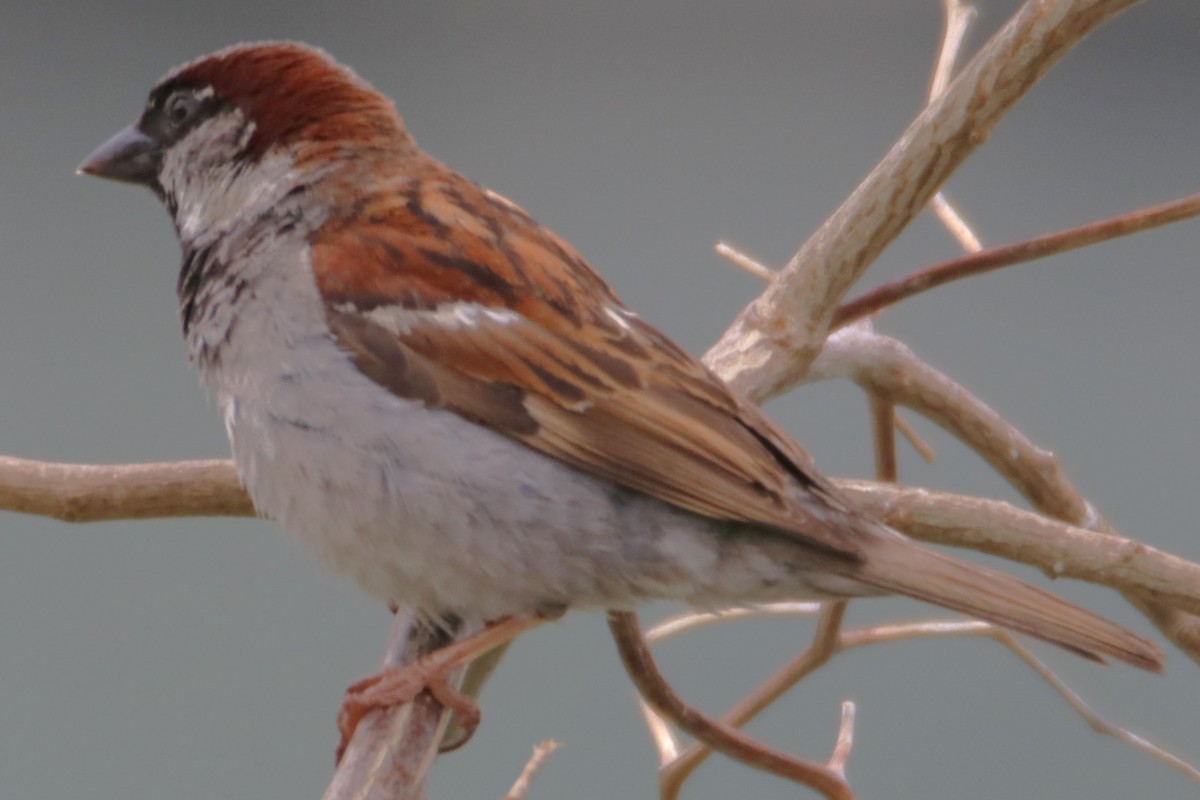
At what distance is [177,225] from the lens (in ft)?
4.96

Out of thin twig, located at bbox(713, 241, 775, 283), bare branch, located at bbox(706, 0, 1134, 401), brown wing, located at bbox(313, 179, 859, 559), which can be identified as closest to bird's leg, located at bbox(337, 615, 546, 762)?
brown wing, located at bbox(313, 179, 859, 559)

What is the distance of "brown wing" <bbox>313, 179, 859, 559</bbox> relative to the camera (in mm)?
1185

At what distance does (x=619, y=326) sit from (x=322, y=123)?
440 millimetres

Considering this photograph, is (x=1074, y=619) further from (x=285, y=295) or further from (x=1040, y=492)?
(x=285, y=295)

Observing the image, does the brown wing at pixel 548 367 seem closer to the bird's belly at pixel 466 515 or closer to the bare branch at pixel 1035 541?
the bird's belly at pixel 466 515

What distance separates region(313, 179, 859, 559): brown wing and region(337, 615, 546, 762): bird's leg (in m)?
0.21

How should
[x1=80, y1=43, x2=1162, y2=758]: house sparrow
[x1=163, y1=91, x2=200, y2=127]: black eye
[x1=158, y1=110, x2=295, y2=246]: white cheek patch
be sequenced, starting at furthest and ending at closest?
[x1=163, y1=91, x2=200, y2=127]: black eye
[x1=158, y1=110, x2=295, y2=246]: white cheek patch
[x1=80, y1=43, x2=1162, y2=758]: house sparrow

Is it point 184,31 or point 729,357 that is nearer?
point 729,357

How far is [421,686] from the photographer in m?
1.21

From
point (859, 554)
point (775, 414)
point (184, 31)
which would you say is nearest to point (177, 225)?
point (859, 554)

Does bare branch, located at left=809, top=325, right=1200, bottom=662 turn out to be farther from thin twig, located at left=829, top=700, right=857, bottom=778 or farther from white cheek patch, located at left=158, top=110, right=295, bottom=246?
white cheek patch, located at left=158, top=110, right=295, bottom=246

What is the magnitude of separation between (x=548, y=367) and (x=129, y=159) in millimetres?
663

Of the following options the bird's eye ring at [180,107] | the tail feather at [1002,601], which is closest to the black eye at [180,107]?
the bird's eye ring at [180,107]

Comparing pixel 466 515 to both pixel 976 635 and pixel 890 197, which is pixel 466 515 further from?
pixel 976 635
